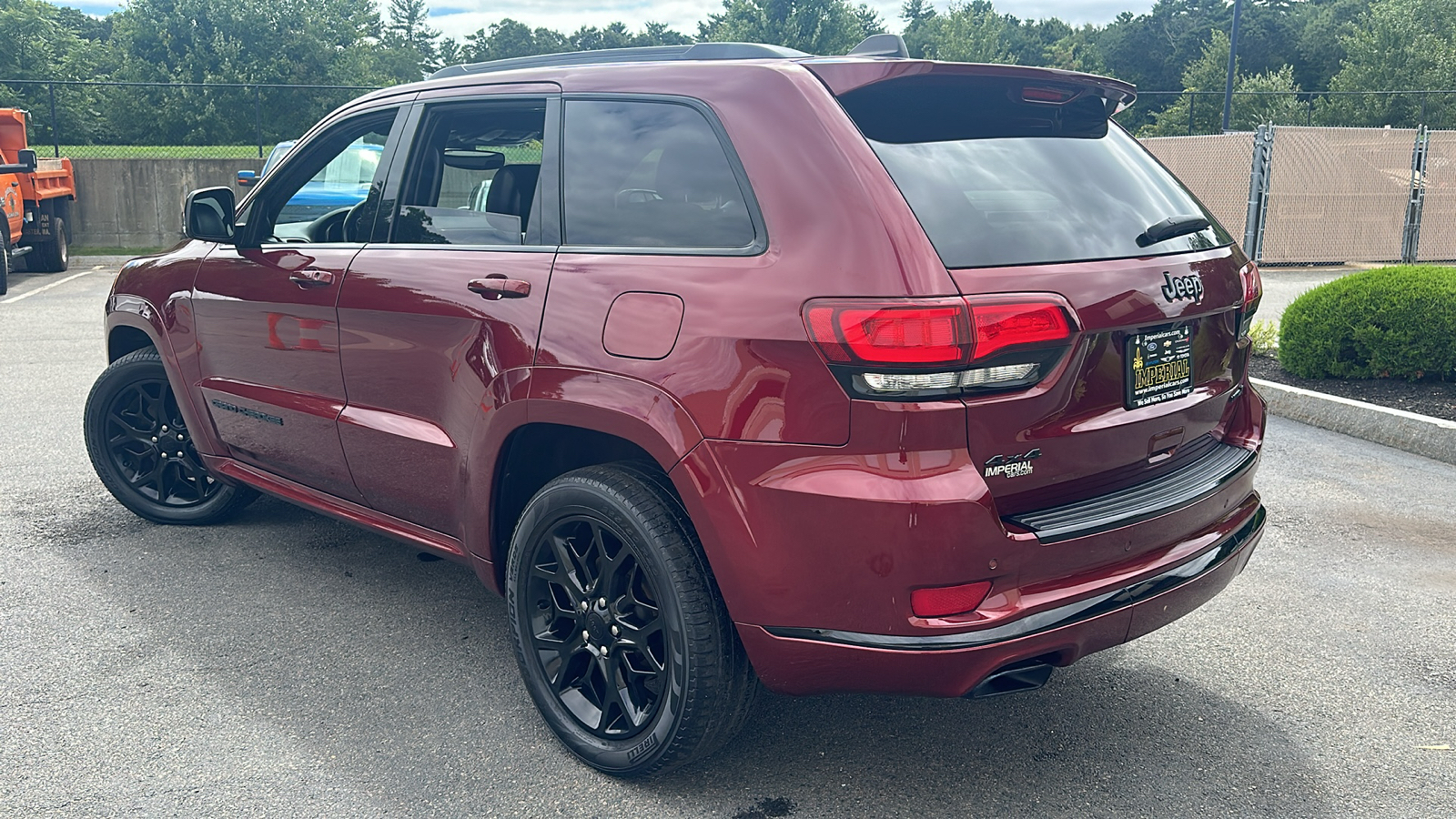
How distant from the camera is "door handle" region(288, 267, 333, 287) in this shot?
12.3 feet

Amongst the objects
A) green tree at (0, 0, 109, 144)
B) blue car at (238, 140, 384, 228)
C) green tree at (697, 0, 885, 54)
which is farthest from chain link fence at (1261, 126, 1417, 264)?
green tree at (697, 0, 885, 54)

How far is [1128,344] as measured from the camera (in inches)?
106

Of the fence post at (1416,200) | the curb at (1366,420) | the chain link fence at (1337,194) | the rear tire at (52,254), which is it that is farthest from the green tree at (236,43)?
the curb at (1366,420)

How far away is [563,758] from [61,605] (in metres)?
2.21

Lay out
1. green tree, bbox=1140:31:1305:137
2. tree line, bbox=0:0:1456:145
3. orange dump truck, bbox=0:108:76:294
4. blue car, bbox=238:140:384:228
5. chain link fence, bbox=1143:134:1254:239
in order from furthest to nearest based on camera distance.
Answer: green tree, bbox=1140:31:1305:137
tree line, bbox=0:0:1456:145
chain link fence, bbox=1143:134:1254:239
orange dump truck, bbox=0:108:76:294
blue car, bbox=238:140:384:228

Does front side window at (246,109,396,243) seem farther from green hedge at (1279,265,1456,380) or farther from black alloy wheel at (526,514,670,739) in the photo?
green hedge at (1279,265,1456,380)

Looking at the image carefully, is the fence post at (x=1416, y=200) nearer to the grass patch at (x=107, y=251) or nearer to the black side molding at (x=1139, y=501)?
Result: the black side molding at (x=1139, y=501)

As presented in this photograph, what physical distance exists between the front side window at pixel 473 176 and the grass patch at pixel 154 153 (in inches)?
741

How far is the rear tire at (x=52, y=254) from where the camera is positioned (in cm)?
1648

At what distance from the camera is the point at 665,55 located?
3291mm

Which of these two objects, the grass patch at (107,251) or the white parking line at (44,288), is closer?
the white parking line at (44,288)

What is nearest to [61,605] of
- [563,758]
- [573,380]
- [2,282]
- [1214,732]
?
[563,758]

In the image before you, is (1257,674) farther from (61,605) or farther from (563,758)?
(61,605)

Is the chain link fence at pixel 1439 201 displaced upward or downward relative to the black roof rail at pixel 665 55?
downward
